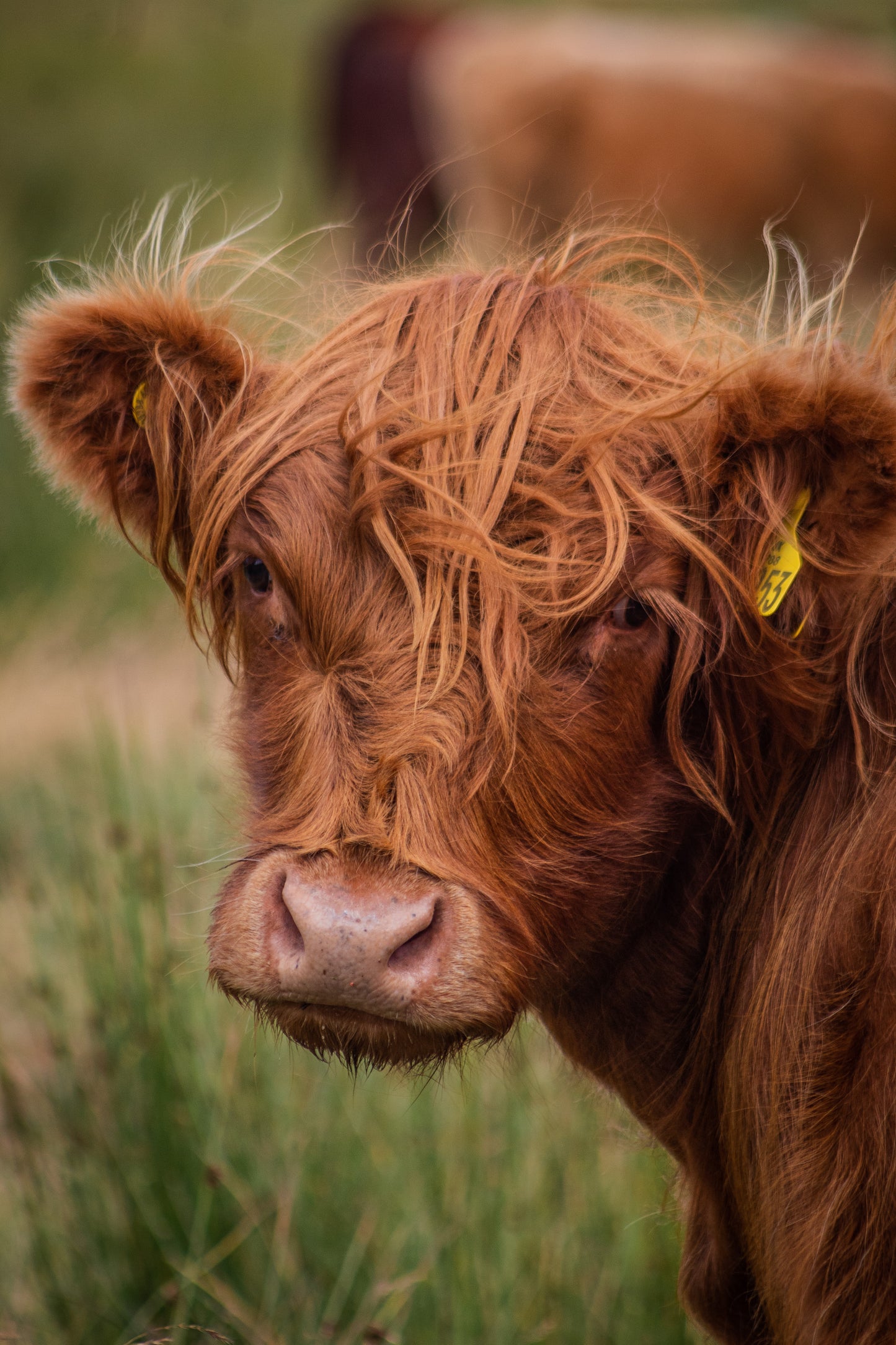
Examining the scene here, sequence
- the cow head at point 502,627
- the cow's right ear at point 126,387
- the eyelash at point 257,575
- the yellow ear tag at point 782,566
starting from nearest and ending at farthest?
1. the cow head at point 502,627
2. the yellow ear tag at point 782,566
3. the eyelash at point 257,575
4. the cow's right ear at point 126,387

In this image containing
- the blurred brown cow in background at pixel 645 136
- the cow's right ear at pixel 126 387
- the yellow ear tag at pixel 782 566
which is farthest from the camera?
the blurred brown cow in background at pixel 645 136

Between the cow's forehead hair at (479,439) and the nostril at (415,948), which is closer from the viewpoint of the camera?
the nostril at (415,948)

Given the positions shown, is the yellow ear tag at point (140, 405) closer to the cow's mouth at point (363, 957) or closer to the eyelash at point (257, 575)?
the eyelash at point (257, 575)

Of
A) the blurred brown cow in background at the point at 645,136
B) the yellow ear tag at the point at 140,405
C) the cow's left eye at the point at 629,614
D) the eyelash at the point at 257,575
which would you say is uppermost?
the blurred brown cow in background at the point at 645,136

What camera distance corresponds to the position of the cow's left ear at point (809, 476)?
1954mm

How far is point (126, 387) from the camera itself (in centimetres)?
254

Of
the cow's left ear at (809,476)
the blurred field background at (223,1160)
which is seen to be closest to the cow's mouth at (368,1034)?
the blurred field background at (223,1160)

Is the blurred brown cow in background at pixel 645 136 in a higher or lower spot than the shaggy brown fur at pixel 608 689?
higher

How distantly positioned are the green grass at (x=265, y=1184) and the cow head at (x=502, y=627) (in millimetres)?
783

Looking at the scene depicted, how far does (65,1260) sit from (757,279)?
31.6ft

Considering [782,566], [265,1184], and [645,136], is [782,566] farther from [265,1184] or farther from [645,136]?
[645,136]

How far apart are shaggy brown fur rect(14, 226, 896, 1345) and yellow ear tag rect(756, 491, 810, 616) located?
2 centimetres

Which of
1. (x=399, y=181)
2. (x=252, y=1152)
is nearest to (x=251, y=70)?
(x=399, y=181)

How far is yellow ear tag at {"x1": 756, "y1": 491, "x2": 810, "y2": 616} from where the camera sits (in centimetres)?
207
